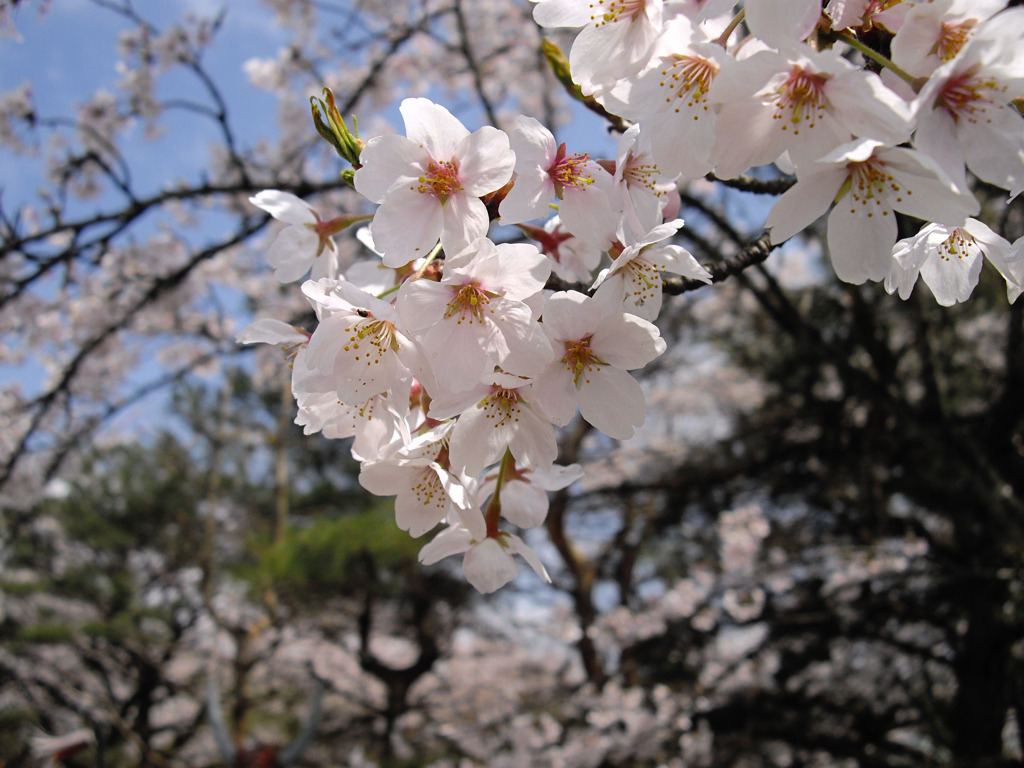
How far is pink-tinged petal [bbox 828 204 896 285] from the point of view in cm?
52

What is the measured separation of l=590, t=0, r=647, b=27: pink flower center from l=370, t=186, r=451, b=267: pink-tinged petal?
0.23 meters

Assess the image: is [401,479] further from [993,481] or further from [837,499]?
[837,499]

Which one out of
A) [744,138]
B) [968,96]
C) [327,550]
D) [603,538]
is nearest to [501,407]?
[744,138]

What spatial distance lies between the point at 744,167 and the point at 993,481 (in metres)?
2.31

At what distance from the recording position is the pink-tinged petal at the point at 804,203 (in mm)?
504

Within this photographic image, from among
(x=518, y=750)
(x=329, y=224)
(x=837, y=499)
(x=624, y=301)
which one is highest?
(x=837, y=499)

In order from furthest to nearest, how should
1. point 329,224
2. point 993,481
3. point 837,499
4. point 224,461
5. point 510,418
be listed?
1. point 224,461
2. point 837,499
3. point 993,481
4. point 329,224
5. point 510,418

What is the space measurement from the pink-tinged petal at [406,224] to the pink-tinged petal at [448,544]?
35cm

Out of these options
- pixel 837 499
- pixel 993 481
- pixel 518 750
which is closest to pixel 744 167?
pixel 993 481

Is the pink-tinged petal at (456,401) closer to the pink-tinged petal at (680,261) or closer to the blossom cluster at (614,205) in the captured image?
the blossom cluster at (614,205)

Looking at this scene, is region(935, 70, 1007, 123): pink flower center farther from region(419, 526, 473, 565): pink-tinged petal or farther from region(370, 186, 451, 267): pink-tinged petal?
region(419, 526, 473, 565): pink-tinged petal

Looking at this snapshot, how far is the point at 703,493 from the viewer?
4.28 meters

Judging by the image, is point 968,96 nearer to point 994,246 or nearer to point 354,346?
point 994,246

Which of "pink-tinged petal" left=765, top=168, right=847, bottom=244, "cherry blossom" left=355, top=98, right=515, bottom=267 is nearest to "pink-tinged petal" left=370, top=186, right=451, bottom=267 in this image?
"cherry blossom" left=355, top=98, right=515, bottom=267
